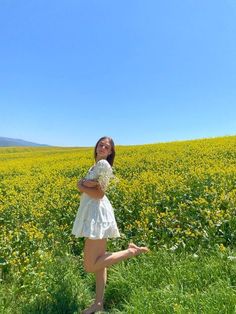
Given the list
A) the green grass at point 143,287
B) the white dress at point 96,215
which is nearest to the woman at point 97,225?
the white dress at point 96,215

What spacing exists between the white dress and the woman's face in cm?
19

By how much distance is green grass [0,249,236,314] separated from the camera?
419 cm

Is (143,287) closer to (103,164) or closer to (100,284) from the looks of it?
(100,284)

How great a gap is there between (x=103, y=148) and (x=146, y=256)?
1.90 m

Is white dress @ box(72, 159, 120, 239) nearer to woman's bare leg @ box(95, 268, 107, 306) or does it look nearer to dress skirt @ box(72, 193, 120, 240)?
dress skirt @ box(72, 193, 120, 240)

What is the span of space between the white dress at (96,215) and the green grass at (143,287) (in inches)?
31.6

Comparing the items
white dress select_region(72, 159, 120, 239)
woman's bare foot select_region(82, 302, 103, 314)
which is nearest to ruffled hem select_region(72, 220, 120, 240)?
white dress select_region(72, 159, 120, 239)

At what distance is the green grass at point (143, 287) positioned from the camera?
419 cm

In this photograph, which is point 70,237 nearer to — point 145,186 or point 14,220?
point 14,220

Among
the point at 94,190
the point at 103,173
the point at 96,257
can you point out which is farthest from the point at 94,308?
the point at 103,173

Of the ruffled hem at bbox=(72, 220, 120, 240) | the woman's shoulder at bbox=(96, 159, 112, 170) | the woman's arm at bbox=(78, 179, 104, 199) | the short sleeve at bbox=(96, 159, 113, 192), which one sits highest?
the woman's shoulder at bbox=(96, 159, 112, 170)

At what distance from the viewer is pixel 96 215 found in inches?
194

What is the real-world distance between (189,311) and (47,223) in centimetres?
497

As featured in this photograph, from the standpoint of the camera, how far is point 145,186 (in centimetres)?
912
